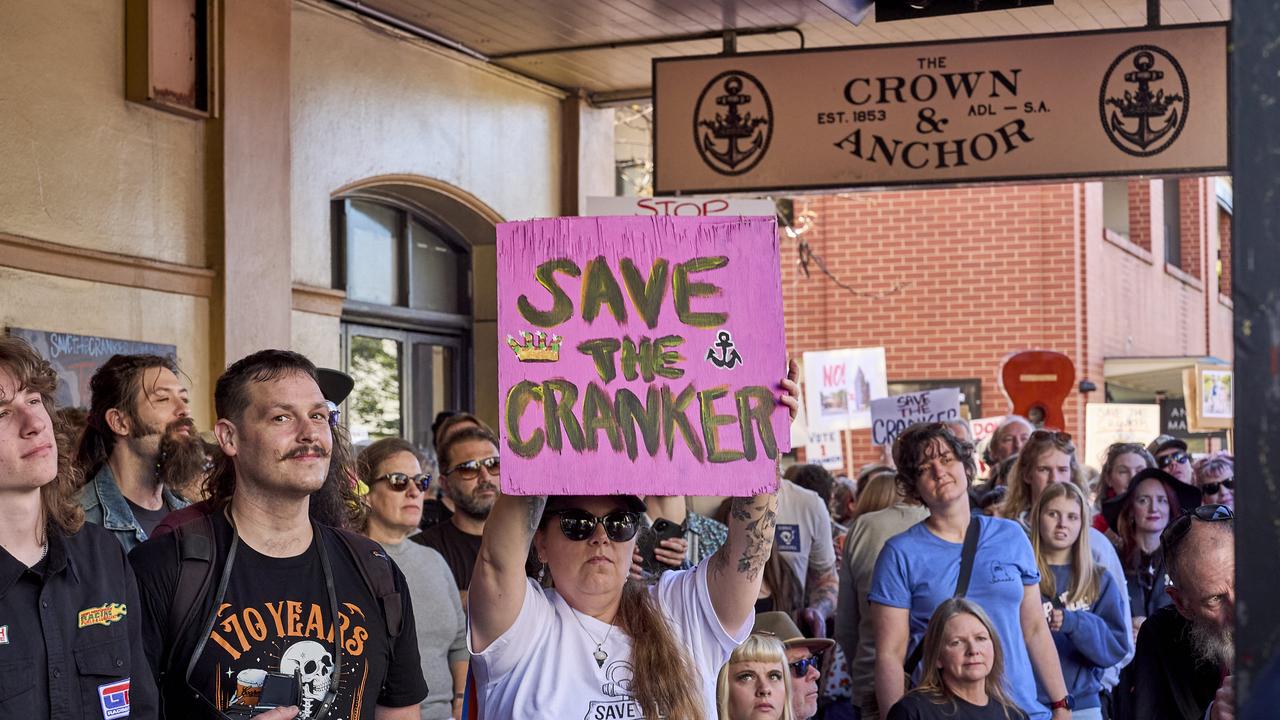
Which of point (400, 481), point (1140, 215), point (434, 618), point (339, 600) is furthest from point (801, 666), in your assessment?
point (1140, 215)

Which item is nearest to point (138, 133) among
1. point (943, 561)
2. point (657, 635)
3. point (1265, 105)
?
point (943, 561)

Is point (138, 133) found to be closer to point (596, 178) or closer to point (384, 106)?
point (384, 106)

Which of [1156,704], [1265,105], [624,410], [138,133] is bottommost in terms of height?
[1156,704]

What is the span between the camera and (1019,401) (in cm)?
1650

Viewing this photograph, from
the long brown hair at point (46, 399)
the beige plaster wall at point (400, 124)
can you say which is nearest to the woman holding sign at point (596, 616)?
the long brown hair at point (46, 399)

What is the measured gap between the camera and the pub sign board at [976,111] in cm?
802

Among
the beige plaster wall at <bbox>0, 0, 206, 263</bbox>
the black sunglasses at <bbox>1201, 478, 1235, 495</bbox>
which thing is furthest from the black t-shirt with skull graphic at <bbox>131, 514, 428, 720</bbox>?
the black sunglasses at <bbox>1201, 478, 1235, 495</bbox>

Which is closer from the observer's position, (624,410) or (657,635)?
(624,410)

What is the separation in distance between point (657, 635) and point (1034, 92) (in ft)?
17.4

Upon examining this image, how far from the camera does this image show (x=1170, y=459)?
1073 cm

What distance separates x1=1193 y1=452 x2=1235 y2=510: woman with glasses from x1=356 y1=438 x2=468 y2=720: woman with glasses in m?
5.65

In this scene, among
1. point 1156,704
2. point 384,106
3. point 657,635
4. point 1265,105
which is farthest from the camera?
point 384,106

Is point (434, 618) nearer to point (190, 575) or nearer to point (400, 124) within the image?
point (190, 575)

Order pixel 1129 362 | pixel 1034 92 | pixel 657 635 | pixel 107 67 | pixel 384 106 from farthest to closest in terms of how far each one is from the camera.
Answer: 1. pixel 1129 362
2. pixel 384 106
3. pixel 1034 92
4. pixel 107 67
5. pixel 657 635
